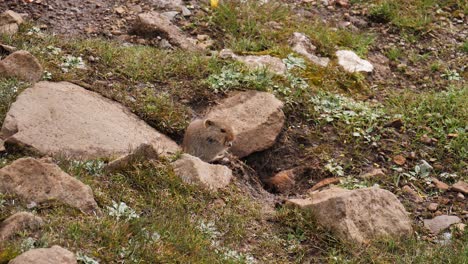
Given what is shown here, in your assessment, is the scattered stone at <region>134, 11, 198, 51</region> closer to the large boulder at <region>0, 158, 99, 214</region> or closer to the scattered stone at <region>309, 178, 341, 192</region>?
the scattered stone at <region>309, 178, 341, 192</region>

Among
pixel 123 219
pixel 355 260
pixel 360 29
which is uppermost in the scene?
pixel 123 219

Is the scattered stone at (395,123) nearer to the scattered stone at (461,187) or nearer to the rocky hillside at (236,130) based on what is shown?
the rocky hillside at (236,130)

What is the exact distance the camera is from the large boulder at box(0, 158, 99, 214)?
210 inches

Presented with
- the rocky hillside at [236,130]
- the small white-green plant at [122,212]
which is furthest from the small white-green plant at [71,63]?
the small white-green plant at [122,212]

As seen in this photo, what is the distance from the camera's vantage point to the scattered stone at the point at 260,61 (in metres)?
8.13

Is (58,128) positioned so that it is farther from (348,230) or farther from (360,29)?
(360,29)

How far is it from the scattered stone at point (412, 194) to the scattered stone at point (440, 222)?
28 centimetres

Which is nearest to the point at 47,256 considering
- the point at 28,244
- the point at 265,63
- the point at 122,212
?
the point at 28,244

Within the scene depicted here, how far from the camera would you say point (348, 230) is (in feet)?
19.9

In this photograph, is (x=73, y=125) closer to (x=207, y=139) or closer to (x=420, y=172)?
(x=207, y=139)

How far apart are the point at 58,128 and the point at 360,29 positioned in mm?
4325

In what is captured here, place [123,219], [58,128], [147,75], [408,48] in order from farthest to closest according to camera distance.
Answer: [408,48] < [147,75] < [58,128] < [123,219]

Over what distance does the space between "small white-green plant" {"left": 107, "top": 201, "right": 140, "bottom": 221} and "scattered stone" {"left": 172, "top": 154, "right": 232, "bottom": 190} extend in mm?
823

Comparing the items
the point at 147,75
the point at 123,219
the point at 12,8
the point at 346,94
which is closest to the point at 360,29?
the point at 346,94
